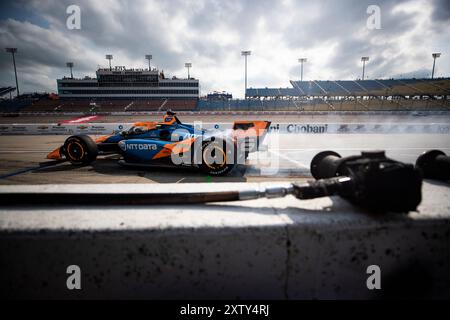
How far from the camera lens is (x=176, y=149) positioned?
527cm

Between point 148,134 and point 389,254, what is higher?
point 148,134

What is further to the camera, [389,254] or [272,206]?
[272,206]

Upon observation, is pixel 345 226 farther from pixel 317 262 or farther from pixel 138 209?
pixel 138 209

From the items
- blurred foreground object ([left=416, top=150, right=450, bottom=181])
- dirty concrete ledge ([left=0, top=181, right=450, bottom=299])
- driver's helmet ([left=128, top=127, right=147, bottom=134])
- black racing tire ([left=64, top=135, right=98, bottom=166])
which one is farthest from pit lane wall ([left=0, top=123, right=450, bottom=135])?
dirty concrete ledge ([left=0, top=181, right=450, bottom=299])

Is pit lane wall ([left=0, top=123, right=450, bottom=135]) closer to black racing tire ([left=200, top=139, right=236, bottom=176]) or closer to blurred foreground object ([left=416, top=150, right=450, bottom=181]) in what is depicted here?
black racing tire ([left=200, top=139, right=236, bottom=176])

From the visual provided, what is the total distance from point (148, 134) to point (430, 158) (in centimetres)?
557

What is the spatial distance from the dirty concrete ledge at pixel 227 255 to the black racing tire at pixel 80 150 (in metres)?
5.63

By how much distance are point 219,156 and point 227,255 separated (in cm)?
394

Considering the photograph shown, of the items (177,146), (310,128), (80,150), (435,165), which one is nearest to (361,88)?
(310,128)

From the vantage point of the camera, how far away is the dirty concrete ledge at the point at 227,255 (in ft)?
3.44

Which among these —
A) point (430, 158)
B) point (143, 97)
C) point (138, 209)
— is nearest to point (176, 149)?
point (138, 209)

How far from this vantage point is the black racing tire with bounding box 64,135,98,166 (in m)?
6.14

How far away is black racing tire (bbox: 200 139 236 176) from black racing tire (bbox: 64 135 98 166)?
3297 millimetres
